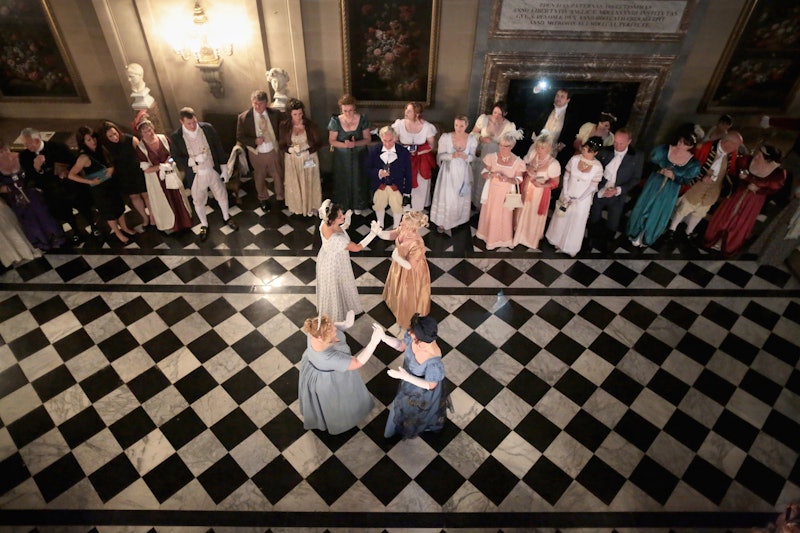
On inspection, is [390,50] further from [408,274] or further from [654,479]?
[654,479]

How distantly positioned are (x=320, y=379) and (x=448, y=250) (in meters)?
3.09

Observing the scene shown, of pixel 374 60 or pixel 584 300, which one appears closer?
pixel 584 300

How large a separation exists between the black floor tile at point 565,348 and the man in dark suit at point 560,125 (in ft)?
8.15

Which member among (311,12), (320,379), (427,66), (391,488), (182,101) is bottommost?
(391,488)

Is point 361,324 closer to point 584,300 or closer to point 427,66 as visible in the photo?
point 584,300

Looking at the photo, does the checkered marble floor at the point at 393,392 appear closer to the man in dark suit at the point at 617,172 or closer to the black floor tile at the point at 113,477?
the black floor tile at the point at 113,477

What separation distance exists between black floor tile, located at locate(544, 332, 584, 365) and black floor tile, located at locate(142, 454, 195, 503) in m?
3.11

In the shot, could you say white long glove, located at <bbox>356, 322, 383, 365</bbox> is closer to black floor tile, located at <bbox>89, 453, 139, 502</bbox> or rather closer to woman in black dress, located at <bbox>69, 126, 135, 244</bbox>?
black floor tile, located at <bbox>89, 453, 139, 502</bbox>

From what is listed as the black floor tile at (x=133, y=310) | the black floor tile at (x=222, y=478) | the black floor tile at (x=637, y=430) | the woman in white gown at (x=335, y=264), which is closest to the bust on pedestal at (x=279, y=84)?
the woman in white gown at (x=335, y=264)

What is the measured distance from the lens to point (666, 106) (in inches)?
296

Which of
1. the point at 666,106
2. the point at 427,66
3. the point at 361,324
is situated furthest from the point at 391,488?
the point at 666,106

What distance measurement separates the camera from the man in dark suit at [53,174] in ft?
19.9

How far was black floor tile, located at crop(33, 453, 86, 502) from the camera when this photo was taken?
4.45 m

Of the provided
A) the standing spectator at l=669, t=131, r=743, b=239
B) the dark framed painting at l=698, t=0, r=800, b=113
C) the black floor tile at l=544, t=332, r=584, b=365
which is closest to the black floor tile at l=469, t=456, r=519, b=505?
the black floor tile at l=544, t=332, r=584, b=365
